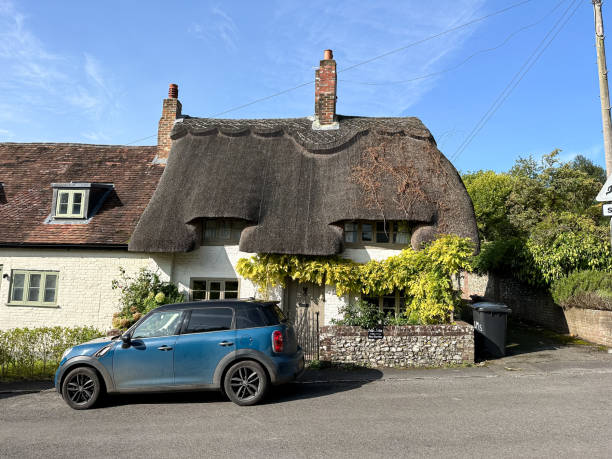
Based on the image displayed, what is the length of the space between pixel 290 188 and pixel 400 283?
3993 mm

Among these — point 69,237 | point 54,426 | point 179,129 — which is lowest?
point 54,426

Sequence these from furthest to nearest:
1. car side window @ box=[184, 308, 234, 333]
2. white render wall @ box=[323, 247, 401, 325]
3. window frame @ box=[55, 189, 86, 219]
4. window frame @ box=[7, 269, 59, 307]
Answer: window frame @ box=[55, 189, 86, 219]
window frame @ box=[7, 269, 59, 307]
white render wall @ box=[323, 247, 401, 325]
car side window @ box=[184, 308, 234, 333]

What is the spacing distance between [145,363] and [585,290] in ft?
39.9

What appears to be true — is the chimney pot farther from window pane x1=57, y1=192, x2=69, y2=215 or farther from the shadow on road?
the shadow on road

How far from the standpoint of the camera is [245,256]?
11688 mm

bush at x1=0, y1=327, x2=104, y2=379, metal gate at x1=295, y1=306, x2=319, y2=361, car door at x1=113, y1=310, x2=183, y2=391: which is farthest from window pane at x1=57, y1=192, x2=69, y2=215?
metal gate at x1=295, y1=306, x2=319, y2=361

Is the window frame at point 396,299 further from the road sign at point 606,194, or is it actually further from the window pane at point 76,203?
the window pane at point 76,203

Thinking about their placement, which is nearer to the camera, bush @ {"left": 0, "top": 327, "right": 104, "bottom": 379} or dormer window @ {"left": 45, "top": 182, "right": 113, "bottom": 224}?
bush @ {"left": 0, "top": 327, "right": 104, "bottom": 379}

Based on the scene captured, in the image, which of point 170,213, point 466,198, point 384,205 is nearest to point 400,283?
point 384,205

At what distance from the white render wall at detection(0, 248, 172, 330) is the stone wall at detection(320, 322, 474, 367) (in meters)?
5.26

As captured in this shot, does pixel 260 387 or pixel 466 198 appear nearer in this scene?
pixel 260 387

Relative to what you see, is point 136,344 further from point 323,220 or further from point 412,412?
point 323,220

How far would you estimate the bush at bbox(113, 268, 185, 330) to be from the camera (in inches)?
430

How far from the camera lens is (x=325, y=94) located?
14.8 m
